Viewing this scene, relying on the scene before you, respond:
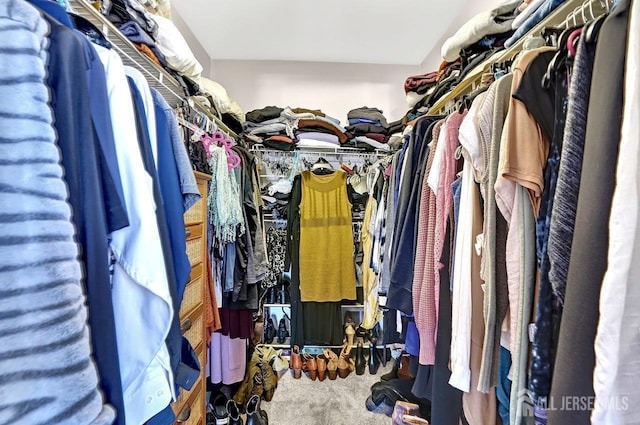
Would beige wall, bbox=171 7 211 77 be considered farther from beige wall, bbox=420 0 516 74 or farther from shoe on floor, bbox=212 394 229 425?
shoe on floor, bbox=212 394 229 425

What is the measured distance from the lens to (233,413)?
162 centimetres

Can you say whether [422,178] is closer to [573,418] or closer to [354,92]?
[573,418]

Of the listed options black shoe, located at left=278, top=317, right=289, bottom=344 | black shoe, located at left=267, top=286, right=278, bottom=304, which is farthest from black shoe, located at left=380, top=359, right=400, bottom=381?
black shoe, located at left=267, top=286, right=278, bottom=304

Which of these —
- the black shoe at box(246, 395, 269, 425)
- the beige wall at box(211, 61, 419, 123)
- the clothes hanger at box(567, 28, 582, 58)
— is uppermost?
the beige wall at box(211, 61, 419, 123)

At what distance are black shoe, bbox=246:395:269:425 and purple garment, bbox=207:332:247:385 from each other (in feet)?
0.49

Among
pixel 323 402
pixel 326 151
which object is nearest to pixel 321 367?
pixel 323 402

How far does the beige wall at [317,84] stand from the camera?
8.35 ft

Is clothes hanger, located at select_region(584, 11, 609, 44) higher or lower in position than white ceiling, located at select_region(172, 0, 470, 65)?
lower

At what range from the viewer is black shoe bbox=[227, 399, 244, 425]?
160cm

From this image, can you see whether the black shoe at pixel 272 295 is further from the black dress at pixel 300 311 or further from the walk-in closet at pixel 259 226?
the walk-in closet at pixel 259 226

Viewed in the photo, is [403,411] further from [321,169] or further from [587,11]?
[587,11]

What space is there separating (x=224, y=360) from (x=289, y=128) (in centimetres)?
166

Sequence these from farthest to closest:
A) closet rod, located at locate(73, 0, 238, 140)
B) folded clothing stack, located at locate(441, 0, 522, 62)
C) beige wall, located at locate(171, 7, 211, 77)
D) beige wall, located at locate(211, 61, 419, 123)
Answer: beige wall, located at locate(211, 61, 419, 123), beige wall, located at locate(171, 7, 211, 77), folded clothing stack, located at locate(441, 0, 522, 62), closet rod, located at locate(73, 0, 238, 140)

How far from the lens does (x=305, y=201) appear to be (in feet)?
7.34
